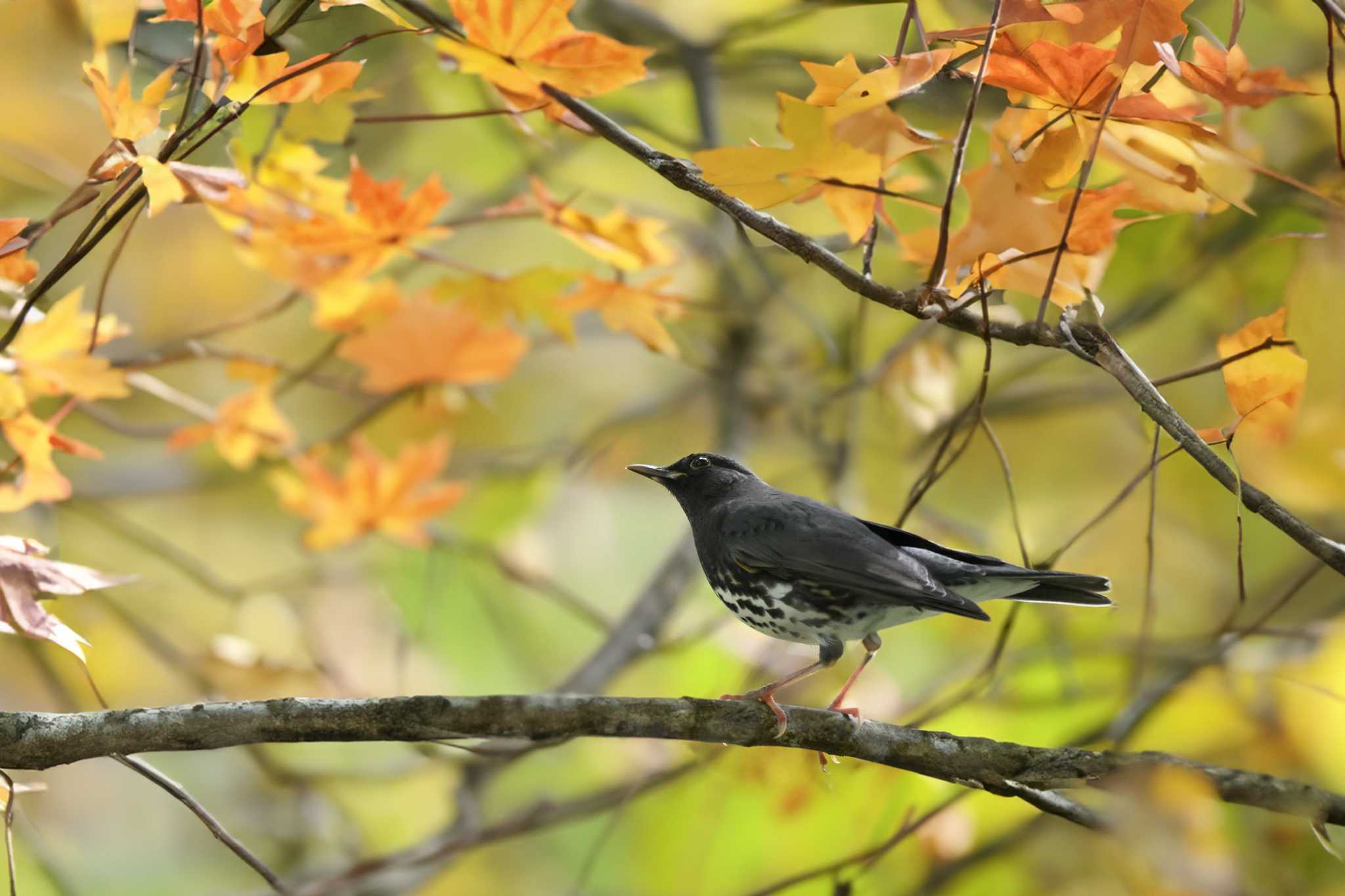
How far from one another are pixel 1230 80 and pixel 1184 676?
1.47 meters

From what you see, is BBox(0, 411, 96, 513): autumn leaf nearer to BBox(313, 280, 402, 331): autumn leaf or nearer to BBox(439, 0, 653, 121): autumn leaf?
BBox(313, 280, 402, 331): autumn leaf

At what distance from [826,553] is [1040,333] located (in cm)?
78

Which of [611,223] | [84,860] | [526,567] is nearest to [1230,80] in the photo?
[611,223]

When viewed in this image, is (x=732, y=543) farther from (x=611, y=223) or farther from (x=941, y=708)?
(x=611, y=223)

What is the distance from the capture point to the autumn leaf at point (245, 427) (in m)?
2.38

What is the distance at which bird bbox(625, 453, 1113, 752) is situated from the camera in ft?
6.38

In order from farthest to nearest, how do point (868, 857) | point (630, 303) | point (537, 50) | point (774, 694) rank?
point (630, 303), point (774, 694), point (868, 857), point (537, 50)

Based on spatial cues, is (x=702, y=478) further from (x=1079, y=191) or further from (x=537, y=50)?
(x=1079, y=191)

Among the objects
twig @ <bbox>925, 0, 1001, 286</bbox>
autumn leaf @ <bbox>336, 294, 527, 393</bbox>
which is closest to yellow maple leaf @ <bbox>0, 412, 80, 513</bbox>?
autumn leaf @ <bbox>336, 294, 527, 393</bbox>

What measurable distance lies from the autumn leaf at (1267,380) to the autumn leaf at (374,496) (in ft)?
6.07

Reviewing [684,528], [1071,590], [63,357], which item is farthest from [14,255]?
[684,528]

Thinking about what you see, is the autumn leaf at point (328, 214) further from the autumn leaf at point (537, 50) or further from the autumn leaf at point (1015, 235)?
the autumn leaf at point (1015, 235)

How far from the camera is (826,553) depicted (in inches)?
79.8

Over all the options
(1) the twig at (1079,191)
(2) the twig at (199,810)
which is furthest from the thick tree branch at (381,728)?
(1) the twig at (1079,191)
